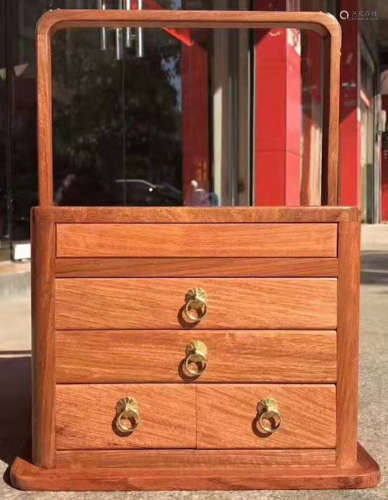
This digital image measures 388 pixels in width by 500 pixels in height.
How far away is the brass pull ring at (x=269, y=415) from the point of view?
94.6 inches

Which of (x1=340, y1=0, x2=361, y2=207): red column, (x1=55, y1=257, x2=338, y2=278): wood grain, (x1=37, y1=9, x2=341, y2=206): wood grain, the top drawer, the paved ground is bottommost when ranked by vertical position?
the paved ground

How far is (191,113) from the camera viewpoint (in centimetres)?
1100

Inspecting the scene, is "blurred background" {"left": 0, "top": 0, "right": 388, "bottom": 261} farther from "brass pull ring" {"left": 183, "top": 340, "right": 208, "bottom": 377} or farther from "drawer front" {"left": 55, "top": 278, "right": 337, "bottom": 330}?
"brass pull ring" {"left": 183, "top": 340, "right": 208, "bottom": 377}

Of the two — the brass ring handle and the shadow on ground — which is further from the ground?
the brass ring handle

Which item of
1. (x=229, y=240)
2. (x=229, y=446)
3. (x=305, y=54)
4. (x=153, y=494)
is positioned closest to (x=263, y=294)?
(x=229, y=240)

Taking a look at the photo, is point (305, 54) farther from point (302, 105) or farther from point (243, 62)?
point (243, 62)

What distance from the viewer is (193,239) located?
2.38 meters

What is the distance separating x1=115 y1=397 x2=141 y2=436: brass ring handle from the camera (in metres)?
2.40

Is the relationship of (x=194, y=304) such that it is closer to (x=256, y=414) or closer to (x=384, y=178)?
(x=256, y=414)

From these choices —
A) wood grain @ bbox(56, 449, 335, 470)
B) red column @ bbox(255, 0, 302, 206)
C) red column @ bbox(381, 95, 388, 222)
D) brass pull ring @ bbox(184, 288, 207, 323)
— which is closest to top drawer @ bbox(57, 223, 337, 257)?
brass pull ring @ bbox(184, 288, 207, 323)

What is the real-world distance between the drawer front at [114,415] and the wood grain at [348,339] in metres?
0.52

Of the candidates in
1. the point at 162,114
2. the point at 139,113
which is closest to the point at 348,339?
the point at 139,113

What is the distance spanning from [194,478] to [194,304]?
586mm

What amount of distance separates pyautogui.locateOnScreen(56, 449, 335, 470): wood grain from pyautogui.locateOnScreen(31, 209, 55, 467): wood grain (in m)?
0.09
